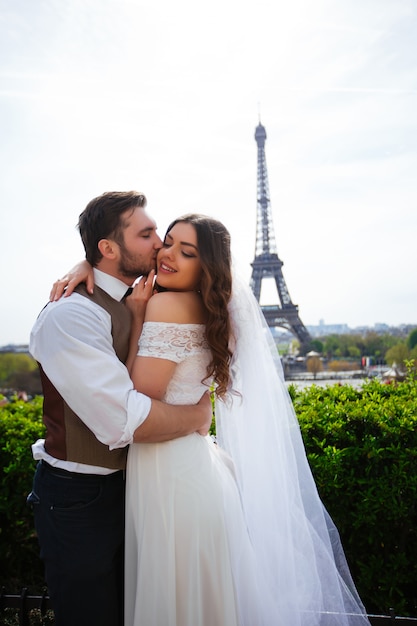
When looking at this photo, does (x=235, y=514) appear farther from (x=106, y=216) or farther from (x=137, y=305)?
(x=106, y=216)

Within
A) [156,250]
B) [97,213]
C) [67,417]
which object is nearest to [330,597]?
[67,417]

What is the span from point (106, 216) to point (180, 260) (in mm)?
359

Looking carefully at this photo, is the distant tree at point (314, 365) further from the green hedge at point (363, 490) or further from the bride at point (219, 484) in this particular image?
the bride at point (219, 484)

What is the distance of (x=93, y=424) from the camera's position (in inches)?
76.3

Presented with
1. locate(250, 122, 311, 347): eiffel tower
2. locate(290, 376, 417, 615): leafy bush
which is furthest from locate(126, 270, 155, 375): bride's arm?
locate(250, 122, 311, 347): eiffel tower

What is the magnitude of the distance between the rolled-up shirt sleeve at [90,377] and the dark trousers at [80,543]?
0.85ft

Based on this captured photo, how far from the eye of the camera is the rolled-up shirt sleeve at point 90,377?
1.91 meters

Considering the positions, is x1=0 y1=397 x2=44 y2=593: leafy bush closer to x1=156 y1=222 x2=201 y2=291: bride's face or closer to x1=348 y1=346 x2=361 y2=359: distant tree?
x1=156 y1=222 x2=201 y2=291: bride's face

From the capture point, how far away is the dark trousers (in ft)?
6.67

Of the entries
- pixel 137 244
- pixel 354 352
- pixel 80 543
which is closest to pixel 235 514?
pixel 80 543

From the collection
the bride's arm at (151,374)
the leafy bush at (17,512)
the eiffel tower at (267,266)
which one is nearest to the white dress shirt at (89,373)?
the bride's arm at (151,374)

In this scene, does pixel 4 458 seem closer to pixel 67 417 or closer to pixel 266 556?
pixel 67 417

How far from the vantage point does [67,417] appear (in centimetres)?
209

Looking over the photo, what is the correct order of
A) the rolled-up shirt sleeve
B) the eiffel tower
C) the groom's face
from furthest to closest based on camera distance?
the eiffel tower, the groom's face, the rolled-up shirt sleeve
